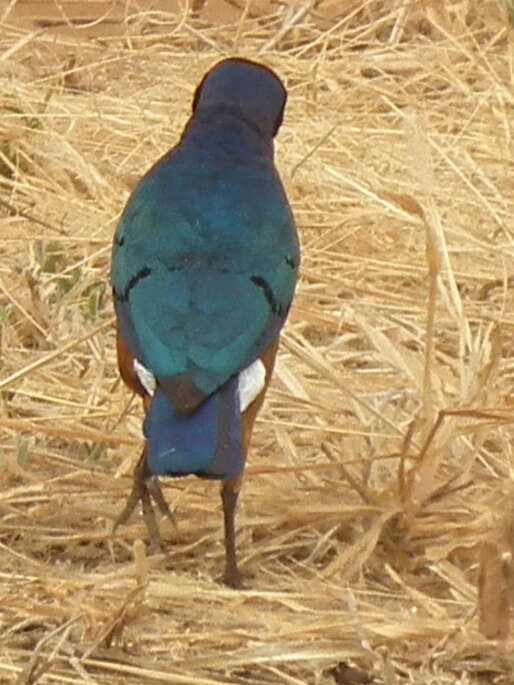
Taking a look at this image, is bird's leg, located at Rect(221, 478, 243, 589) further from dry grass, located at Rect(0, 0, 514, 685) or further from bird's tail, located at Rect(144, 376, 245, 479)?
bird's tail, located at Rect(144, 376, 245, 479)

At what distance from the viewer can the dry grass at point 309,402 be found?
392 cm

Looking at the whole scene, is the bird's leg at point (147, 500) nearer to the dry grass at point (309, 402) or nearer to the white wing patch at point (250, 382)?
the dry grass at point (309, 402)

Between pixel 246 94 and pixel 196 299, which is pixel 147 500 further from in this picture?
pixel 246 94

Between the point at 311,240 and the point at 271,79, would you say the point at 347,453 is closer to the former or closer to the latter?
the point at 271,79

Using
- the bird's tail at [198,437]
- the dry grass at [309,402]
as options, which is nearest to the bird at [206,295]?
the bird's tail at [198,437]

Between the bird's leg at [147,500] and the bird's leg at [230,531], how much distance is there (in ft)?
0.57

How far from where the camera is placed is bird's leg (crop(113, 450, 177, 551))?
4.41 meters

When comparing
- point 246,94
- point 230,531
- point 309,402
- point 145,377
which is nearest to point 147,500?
point 230,531

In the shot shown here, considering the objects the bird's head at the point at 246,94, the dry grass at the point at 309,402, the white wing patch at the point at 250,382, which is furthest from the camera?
the bird's head at the point at 246,94

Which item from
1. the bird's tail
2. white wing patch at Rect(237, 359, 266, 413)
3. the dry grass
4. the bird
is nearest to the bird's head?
the bird

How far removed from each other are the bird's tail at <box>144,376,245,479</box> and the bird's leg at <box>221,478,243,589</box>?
0.20 metres

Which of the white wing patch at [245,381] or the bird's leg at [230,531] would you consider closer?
the white wing patch at [245,381]

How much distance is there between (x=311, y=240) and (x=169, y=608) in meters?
2.11

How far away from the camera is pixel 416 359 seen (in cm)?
502
